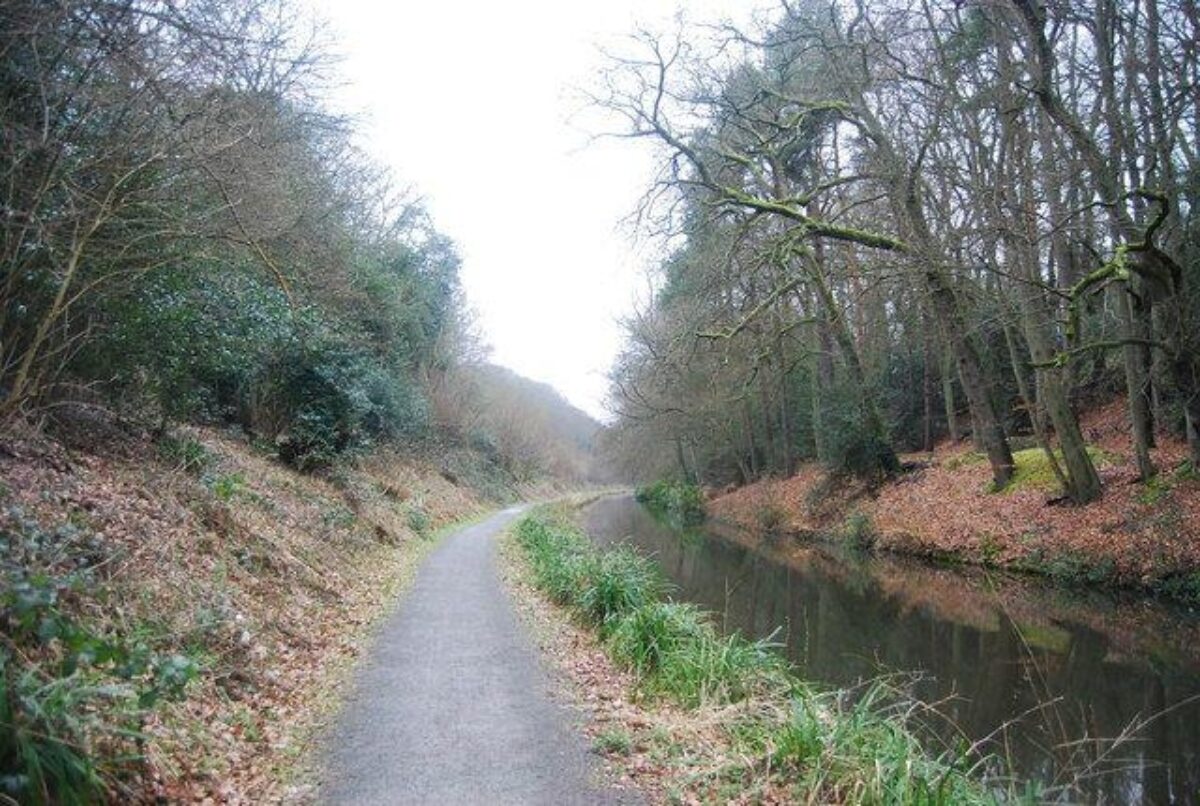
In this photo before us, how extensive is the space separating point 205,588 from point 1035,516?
15228 mm

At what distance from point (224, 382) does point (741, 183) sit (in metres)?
12.2

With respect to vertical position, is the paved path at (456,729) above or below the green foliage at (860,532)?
above

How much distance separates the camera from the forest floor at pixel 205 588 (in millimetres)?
5191

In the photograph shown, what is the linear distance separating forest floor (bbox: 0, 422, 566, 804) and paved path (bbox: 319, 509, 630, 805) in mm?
280

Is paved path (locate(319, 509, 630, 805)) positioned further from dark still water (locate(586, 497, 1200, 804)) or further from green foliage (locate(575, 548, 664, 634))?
dark still water (locate(586, 497, 1200, 804))

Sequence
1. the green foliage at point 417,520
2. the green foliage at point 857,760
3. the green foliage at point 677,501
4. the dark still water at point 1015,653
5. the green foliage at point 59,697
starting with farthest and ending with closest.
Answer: the green foliage at point 677,501 → the green foliage at point 417,520 → the dark still water at point 1015,653 → the green foliage at point 857,760 → the green foliage at point 59,697

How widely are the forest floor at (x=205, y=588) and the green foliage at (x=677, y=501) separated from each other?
73.1 feet

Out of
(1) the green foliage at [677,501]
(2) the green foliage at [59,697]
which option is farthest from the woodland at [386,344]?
(1) the green foliage at [677,501]

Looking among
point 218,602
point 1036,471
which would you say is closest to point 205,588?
point 218,602

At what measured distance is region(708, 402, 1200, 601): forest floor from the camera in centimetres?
1347

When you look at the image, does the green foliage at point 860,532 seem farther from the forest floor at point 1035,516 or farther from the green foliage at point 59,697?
the green foliage at point 59,697

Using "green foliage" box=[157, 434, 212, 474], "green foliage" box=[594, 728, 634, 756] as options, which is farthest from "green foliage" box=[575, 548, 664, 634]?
"green foliage" box=[157, 434, 212, 474]

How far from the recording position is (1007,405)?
93.3 ft

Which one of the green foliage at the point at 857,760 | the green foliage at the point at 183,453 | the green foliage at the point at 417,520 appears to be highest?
the green foliage at the point at 183,453
